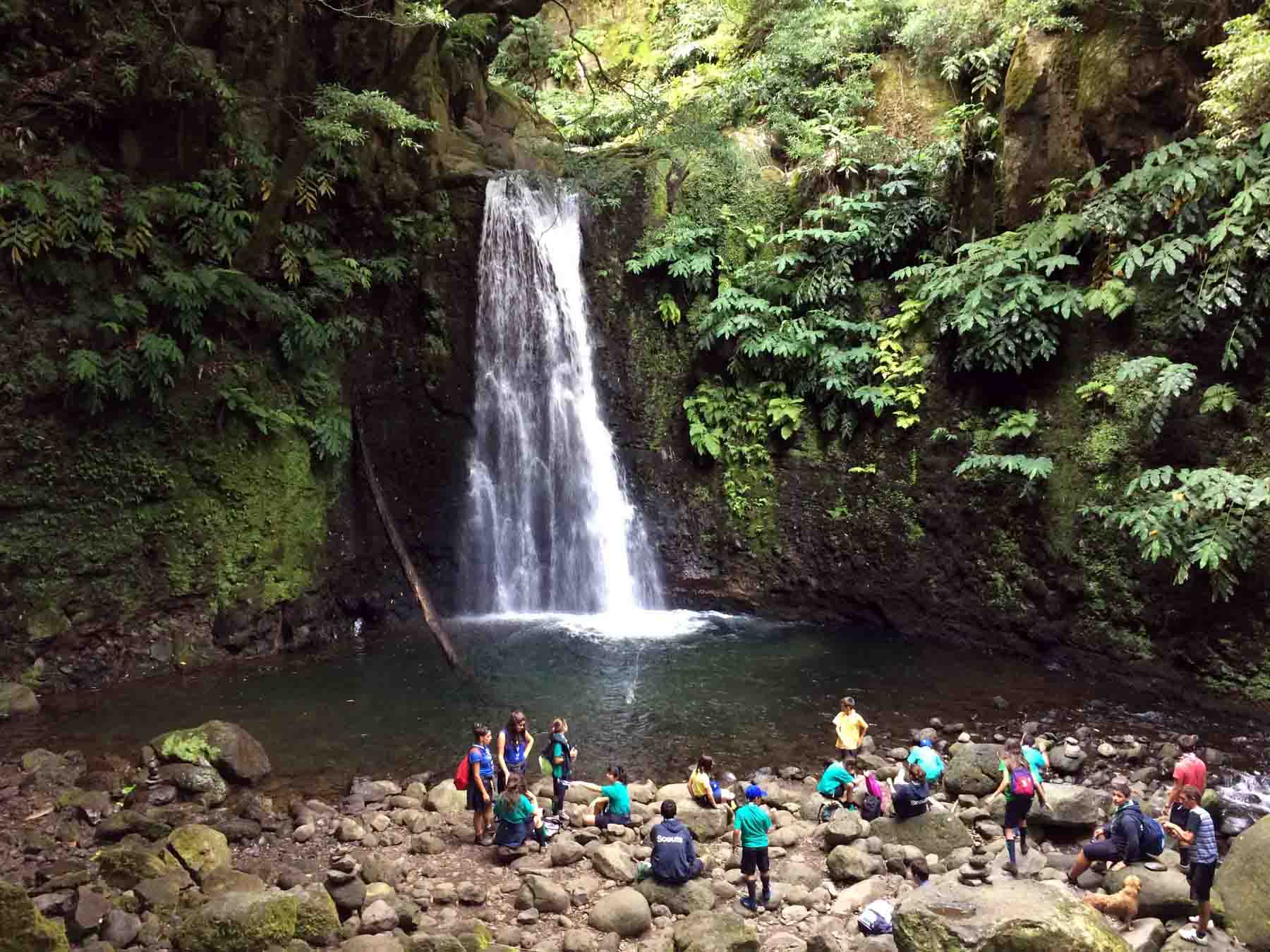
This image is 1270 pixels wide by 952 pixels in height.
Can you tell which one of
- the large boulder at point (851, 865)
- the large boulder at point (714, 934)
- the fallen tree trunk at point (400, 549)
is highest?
the fallen tree trunk at point (400, 549)

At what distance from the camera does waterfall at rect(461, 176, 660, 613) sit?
1437 centimetres

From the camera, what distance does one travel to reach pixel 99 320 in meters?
9.92

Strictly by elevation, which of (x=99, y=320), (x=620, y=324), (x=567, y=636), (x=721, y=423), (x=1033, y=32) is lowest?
(x=567, y=636)

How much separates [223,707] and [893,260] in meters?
12.1

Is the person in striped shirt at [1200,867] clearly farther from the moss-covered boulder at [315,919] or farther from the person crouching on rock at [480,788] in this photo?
the moss-covered boulder at [315,919]

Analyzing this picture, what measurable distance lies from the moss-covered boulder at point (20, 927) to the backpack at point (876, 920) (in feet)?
15.9

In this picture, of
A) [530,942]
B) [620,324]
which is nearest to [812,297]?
[620,324]

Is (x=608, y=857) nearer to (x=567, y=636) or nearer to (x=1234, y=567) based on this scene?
(x=567, y=636)

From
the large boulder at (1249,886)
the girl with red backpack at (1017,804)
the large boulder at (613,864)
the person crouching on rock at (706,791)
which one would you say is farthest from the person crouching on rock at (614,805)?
the large boulder at (1249,886)

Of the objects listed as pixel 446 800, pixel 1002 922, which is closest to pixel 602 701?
pixel 446 800

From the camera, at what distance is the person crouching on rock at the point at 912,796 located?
21.9ft

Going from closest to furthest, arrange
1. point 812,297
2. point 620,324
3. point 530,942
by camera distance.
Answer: point 530,942, point 812,297, point 620,324

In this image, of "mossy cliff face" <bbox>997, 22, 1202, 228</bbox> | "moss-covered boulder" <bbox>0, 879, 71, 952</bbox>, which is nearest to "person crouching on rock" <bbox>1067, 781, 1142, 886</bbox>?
"moss-covered boulder" <bbox>0, 879, 71, 952</bbox>

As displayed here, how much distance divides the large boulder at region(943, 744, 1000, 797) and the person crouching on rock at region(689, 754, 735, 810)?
226cm
